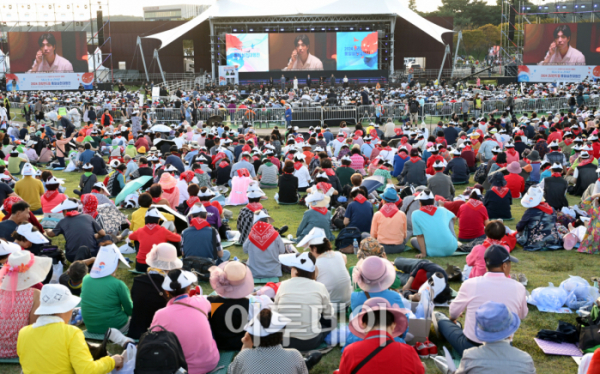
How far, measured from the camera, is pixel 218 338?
4980 millimetres

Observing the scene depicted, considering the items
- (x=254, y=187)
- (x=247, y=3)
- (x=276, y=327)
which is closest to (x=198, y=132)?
(x=254, y=187)

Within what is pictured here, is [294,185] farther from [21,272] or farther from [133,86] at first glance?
[133,86]

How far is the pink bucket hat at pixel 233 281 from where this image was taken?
4.71 metres

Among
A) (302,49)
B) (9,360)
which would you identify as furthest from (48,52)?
(9,360)

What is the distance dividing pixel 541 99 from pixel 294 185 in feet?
66.4

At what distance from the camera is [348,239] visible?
26.3 feet

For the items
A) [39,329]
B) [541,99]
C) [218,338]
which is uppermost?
[541,99]

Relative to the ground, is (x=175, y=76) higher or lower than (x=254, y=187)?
higher

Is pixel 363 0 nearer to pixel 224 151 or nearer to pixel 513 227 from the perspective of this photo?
pixel 224 151

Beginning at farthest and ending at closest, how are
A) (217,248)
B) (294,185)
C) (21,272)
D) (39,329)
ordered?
(294,185)
(217,248)
(21,272)
(39,329)

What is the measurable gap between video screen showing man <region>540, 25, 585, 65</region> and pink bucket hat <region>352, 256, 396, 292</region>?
1622 inches

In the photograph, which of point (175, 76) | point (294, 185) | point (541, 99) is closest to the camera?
point (294, 185)

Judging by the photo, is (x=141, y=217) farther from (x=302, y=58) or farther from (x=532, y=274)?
(x=302, y=58)

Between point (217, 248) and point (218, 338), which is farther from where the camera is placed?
point (217, 248)
